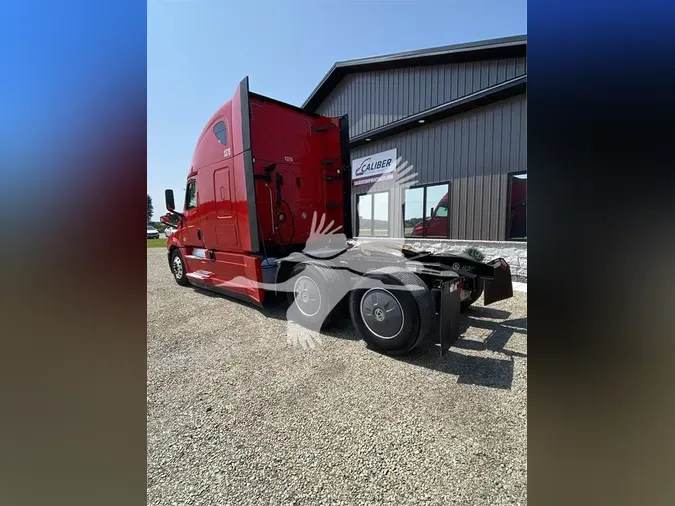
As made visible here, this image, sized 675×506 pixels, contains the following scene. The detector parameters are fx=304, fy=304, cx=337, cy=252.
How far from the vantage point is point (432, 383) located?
2.69 meters

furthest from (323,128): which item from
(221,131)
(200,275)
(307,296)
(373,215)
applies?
(373,215)

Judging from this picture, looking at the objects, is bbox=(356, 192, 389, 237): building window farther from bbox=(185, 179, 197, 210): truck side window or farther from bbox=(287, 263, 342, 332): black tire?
bbox=(287, 263, 342, 332): black tire

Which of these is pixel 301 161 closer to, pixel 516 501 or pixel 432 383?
pixel 432 383

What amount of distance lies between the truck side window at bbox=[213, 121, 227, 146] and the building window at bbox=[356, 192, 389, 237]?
20.2 ft

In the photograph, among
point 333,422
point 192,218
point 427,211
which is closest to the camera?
point 333,422

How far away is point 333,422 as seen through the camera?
2.16 meters

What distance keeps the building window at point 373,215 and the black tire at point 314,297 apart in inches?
248

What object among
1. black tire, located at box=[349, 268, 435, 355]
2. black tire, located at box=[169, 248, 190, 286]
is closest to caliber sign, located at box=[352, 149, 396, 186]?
black tire, located at box=[169, 248, 190, 286]

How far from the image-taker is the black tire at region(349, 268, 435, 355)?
9.96 ft

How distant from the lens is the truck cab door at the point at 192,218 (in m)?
5.91

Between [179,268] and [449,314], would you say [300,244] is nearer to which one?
[449,314]

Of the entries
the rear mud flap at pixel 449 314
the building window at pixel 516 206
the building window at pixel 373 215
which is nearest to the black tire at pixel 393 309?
the rear mud flap at pixel 449 314

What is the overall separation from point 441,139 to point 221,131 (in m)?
5.75
